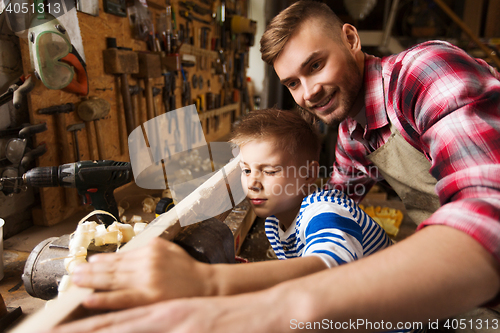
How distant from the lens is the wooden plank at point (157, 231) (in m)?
0.41

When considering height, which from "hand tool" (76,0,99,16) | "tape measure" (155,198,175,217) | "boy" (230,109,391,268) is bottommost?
"tape measure" (155,198,175,217)

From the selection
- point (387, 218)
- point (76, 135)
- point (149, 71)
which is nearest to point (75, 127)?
point (76, 135)

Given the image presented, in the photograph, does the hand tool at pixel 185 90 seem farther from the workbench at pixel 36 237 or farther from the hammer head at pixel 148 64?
the workbench at pixel 36 237

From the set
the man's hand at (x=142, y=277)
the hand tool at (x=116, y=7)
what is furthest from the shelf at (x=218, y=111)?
the man's hand at (x=142, y=277)

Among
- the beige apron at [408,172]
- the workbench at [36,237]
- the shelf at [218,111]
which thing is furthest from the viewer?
the shelf at [218,111]

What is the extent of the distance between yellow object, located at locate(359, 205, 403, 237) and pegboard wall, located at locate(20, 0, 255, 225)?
4.83ft

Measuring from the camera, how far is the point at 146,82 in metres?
1.93

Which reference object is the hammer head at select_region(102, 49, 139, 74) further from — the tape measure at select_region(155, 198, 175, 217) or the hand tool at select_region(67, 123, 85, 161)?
the tape measure at select_region(155, 198, 175, 217)

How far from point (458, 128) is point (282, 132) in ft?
1.65

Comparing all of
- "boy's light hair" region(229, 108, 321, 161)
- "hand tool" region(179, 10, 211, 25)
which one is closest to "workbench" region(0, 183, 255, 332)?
"boy's light hair" region(229, 108, 321, 161)

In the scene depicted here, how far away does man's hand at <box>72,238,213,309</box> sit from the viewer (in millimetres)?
414

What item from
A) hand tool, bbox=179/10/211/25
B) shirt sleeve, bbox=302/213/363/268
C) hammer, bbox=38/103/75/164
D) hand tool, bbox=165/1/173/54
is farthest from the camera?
hand tool, bbox=179/10/211/25

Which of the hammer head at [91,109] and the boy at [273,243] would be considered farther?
the hammer head at [91,109]

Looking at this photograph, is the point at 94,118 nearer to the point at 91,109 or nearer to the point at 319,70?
the point at 91,109
